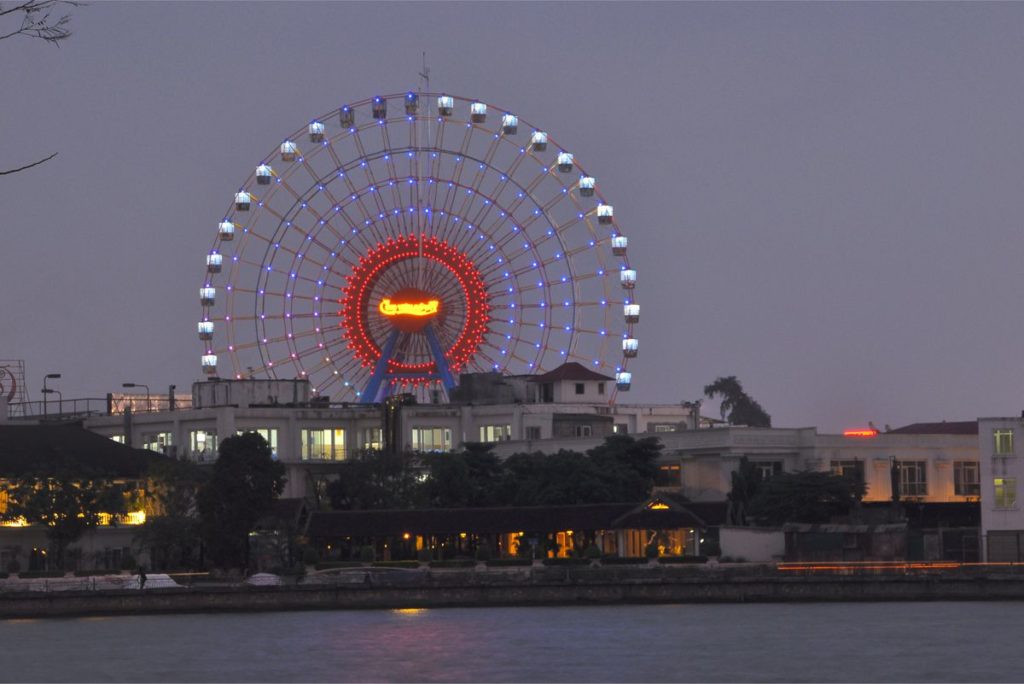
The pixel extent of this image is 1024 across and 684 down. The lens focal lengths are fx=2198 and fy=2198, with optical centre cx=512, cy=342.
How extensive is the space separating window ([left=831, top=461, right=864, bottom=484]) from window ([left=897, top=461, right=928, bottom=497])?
1852mm

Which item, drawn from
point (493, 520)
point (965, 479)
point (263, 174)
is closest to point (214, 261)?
point (263, 174)

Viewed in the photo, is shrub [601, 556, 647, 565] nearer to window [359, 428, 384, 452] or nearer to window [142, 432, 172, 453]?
window [359, 428, 384, 452]

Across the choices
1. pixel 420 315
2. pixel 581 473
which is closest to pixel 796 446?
pixel 581 473

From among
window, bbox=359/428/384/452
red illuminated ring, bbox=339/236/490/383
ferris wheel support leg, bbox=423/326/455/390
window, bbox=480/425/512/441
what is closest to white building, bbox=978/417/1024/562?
red illuminated ring, bbox=339/236/490/383

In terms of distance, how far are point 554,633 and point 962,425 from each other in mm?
85380

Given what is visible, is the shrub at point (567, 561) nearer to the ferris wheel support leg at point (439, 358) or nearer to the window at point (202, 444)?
the ferris wheel support leg at point (439, 358)

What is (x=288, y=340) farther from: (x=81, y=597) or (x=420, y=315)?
(x=81, y=597)

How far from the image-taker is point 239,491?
92.0m

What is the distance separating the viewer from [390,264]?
351ft

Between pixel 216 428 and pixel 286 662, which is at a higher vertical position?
pixel 216 428

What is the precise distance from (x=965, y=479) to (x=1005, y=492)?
17.6 m

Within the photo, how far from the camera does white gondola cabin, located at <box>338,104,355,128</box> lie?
10669 centimetres

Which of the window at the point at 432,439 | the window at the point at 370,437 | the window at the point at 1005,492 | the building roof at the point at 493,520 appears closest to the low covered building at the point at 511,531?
the building roof at the point at 493,520

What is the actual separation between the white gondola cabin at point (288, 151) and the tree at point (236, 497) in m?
18.0
